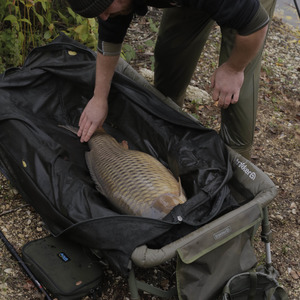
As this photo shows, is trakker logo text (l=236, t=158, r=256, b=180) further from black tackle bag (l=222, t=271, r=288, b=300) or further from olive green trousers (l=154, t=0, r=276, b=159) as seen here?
black tackle bag (l=222, t=271, r=288, b=300)

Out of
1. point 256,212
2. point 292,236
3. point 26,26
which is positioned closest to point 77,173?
point 256,212

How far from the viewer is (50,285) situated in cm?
196

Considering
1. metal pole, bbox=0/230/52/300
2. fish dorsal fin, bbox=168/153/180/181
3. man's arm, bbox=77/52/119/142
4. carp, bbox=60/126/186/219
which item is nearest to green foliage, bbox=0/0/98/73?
man's arm, bbox=77/52/119/142

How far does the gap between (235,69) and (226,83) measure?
0.09m

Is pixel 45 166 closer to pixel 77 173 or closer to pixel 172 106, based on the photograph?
pixel 77 173

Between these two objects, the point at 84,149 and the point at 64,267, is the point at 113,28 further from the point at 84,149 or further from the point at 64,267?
the point at 64,267

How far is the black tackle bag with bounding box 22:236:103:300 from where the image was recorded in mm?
1959

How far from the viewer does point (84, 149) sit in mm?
2719

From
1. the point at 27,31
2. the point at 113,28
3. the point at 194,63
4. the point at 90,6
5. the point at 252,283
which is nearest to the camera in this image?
the point at 90,6

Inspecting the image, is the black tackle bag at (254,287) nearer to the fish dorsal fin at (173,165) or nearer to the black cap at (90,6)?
the fish dorsal fin at (173,165)

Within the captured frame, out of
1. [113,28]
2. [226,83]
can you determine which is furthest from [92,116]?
[226,83]

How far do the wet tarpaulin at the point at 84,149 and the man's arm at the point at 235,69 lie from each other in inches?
8.5

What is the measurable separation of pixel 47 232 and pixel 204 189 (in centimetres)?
83

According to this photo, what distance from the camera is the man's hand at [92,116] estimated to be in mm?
2596
